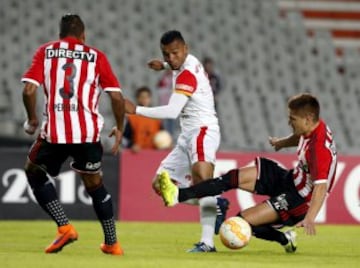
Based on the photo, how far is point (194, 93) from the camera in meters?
9.68

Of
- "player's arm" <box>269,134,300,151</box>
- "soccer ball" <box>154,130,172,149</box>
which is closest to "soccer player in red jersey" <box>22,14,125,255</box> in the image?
"player's arm" <box>269,134,300,151</box>

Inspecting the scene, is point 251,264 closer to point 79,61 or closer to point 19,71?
point 79,61

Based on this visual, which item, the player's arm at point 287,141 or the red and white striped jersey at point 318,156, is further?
the player's arm at point 287,141

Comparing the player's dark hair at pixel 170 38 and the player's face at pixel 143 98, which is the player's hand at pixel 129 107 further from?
the player's face at pixel 143 98

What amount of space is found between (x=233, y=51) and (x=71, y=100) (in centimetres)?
1104

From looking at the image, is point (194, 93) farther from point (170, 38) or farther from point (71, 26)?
point (71, 26)

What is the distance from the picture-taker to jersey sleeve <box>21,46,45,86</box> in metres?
8.68

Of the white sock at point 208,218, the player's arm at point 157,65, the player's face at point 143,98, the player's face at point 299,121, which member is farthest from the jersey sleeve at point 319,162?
the player's face at point 143,98

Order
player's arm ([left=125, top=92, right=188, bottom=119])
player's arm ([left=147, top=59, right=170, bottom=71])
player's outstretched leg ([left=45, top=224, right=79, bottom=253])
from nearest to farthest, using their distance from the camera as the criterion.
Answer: player's outstretched leg ([left=45, top=224, right=79, bottom=253]), player's arm ([left=125, top=92, right=188, bottom=119]), player's arm ([left=147, top=59, right=170, bottom=71])

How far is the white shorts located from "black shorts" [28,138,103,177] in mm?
829

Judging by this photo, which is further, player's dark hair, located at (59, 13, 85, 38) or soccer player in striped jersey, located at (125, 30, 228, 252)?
soccer player in striped jersey, located at (125, 30, 228, 252)

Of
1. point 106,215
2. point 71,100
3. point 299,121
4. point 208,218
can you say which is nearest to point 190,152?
point 208,218

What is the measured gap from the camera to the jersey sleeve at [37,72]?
868 centimetres

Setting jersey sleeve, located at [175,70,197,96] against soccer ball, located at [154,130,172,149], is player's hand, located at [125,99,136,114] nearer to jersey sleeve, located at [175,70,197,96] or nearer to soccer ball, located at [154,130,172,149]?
jersey sleeve, located at [175,70,197,96]
